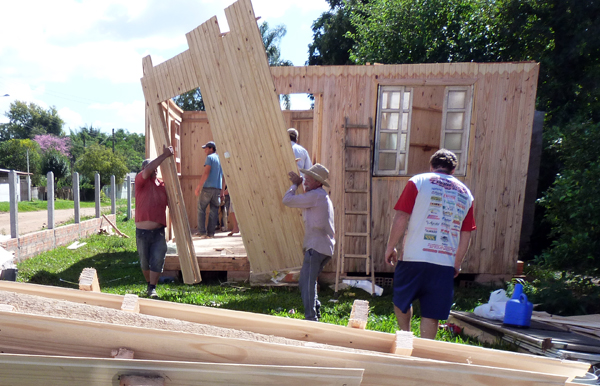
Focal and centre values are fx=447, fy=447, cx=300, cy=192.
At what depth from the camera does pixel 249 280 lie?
23.2ft

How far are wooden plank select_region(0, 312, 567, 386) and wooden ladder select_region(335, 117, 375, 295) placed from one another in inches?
202

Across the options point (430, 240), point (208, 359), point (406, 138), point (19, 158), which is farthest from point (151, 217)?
point (19, 158)

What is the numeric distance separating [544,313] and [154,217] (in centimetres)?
490

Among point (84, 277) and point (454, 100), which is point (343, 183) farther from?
point (84, 277)

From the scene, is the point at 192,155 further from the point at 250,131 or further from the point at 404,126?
the point at 404,126

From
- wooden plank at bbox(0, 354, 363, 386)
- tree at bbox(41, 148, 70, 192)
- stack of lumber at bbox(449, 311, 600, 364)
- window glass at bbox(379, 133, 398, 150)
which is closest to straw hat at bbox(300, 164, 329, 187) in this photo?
stack of lumber at bbox(449, 311, 600, 364)

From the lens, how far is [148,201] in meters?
5.82

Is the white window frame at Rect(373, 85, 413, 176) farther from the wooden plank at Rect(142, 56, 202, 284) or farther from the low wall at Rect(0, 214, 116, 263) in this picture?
the low wall at Rect(0, 214, 116, 263)

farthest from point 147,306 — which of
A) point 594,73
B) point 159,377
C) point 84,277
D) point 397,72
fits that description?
point 594,73

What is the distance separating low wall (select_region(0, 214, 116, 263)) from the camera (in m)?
7.68

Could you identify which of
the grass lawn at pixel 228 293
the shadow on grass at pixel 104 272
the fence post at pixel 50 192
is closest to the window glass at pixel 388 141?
the grass lawn at pixel 228 293

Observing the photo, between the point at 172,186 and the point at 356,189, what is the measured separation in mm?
2849

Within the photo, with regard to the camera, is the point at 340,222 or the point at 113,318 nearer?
the point at 113,318

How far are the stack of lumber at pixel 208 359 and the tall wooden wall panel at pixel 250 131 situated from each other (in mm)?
4179
